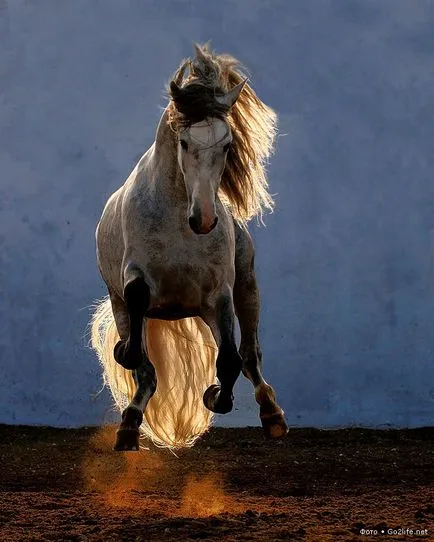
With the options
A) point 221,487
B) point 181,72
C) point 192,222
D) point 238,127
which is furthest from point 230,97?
point 221,487

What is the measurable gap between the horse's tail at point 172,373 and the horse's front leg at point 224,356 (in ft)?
3.38

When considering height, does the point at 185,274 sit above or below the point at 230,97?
below

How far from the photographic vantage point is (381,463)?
21.2 ft

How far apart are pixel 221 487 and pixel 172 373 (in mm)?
672

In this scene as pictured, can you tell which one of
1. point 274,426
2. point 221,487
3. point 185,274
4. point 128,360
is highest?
point 185,274

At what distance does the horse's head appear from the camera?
3.80 meters

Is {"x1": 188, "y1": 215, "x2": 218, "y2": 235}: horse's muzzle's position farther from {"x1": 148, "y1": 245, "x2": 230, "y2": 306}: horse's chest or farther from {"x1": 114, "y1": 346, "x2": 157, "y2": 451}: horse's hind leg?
{"x1": 114, "y1": 346, "x2": 157, "y2": 451}: horse's hind leg

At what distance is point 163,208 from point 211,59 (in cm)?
66

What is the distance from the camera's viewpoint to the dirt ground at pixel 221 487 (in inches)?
Result: 147

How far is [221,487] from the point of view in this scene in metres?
5.48

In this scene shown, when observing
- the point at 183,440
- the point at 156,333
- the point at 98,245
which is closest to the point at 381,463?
the point at 183,440

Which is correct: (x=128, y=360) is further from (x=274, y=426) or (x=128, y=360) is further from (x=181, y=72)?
(x=181, y=72)

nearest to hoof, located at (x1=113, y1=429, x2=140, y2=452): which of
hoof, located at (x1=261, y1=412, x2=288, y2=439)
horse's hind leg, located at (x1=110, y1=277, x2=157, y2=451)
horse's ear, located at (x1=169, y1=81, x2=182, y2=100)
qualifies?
horse's hind leg, located at (x1=110, y1=277, x2=157, y2=451)

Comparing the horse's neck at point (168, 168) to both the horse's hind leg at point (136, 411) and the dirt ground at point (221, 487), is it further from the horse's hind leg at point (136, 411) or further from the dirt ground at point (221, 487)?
the dirt ground at point (221, 487)
